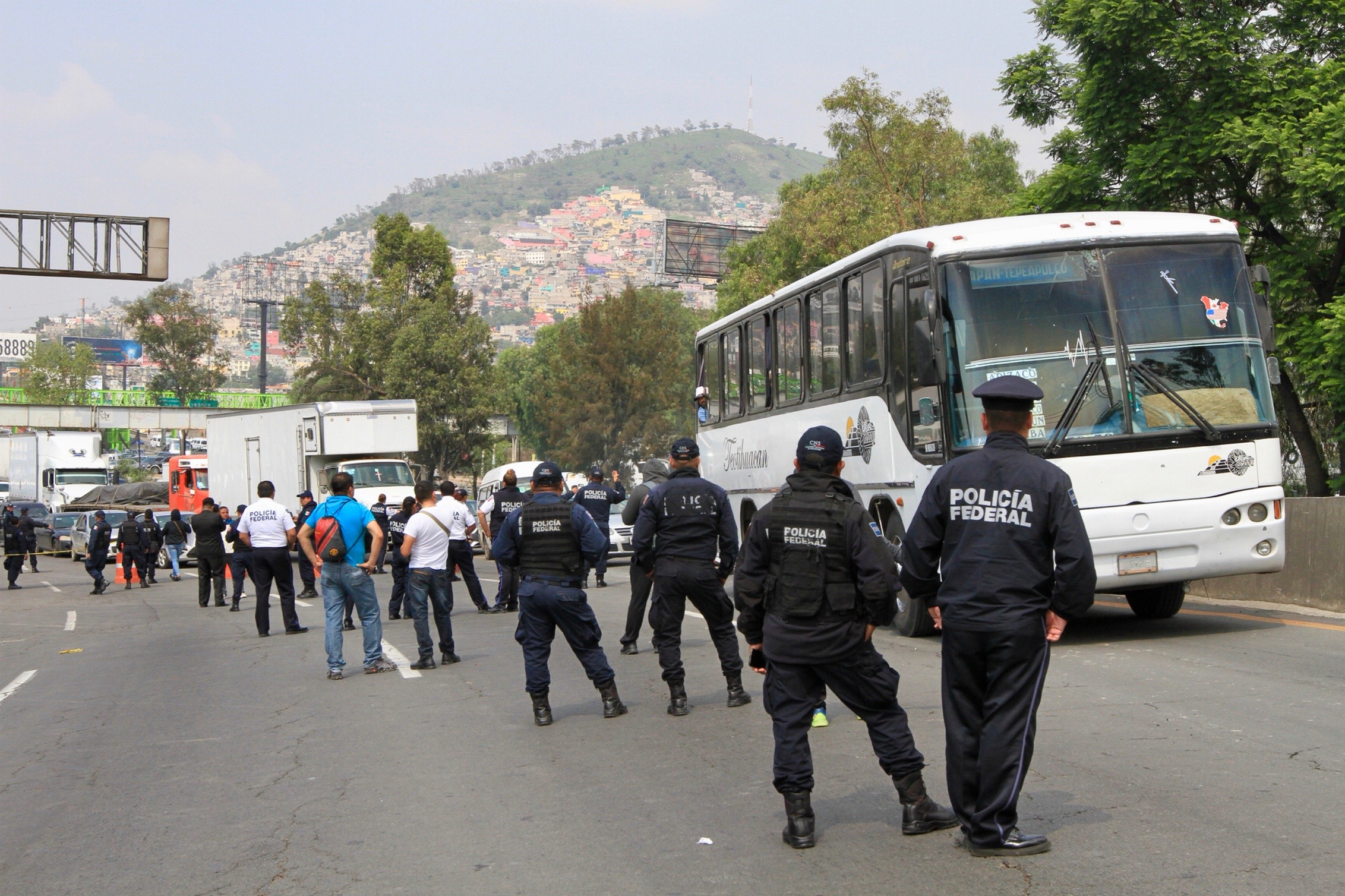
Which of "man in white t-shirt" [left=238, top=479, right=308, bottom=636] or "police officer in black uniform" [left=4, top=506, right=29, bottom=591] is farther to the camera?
"police officer in black uniform" [left=4, top=506, right=29, bottom=591]

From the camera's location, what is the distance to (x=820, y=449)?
575 cm

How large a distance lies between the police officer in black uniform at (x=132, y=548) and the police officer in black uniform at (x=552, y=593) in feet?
71.5

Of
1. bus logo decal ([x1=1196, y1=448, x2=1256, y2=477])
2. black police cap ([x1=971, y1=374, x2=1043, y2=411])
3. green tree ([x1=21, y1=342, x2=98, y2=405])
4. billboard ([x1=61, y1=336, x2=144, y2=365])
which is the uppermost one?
billboard ([x1=61, y1=336, x2=144, y2=365])

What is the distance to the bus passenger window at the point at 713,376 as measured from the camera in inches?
751

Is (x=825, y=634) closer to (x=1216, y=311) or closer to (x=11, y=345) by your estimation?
(x=1216, y=311)

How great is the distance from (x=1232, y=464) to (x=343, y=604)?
7813 mm

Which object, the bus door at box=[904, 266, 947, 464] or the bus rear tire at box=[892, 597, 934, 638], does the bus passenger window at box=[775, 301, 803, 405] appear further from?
the bus door at box=[904, 266, 947, 464]

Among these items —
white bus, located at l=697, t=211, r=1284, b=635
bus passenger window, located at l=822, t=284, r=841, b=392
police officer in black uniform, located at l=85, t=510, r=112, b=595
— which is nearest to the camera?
white bus, located at l=697, t=211, r=1284, b=635

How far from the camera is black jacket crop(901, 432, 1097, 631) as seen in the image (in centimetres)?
498

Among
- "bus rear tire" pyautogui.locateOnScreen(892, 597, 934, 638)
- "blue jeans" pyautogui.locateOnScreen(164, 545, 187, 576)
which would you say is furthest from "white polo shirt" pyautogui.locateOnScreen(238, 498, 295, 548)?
"blue jeans" pyautogui.locateOnScreen(164, 545, 187, 576)

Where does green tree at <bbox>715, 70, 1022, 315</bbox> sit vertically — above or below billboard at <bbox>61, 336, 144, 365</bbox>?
below

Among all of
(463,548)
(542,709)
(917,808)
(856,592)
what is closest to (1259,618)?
(542,709)

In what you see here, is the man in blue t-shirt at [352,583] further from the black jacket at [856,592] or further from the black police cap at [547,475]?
the black jacket at [856,592]

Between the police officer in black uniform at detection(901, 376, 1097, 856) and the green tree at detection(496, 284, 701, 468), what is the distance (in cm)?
5401
